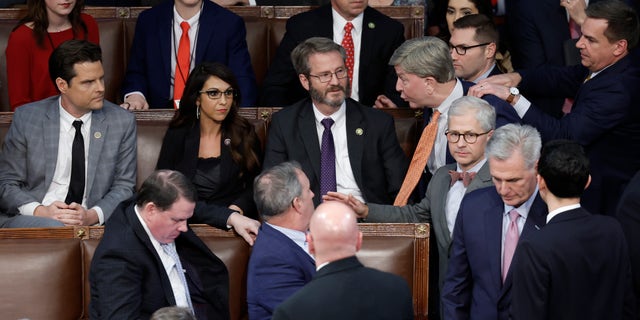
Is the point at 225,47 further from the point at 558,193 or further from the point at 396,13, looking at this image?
the point at 558,193

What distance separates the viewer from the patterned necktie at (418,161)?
183 inches

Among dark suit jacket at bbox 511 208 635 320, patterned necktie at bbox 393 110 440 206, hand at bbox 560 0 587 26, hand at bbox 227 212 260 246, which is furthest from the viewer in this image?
hand at bbox 560 0 587 26

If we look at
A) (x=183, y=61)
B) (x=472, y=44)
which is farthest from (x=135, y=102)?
(x=472, y=44)

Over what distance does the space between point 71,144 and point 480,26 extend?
178 centimetres

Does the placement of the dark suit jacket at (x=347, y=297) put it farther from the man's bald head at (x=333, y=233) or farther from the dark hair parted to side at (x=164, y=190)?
the dark hair parted to side at (x=164, y=190)

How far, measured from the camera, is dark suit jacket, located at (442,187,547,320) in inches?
153

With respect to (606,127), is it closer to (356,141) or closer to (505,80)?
(505,80)

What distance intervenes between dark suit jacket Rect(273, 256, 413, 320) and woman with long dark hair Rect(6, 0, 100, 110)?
2.62m

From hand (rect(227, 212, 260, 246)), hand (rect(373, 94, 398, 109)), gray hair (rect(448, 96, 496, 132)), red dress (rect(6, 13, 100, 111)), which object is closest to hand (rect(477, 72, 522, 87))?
gray hair (rect(448, 96, 496, 132))

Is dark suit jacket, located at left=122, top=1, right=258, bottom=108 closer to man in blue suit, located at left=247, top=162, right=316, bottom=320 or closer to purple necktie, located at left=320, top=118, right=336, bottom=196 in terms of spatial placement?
purple necktie, located at left=320, top=118, right=336, bottom=196

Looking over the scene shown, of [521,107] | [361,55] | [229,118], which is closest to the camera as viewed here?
[521,107]

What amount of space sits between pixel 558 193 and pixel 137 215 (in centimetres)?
137

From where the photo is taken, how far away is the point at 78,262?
4160mm

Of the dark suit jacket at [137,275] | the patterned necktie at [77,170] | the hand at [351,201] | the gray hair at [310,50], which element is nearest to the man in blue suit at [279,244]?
the dark suit jacket at [137,275]
